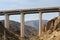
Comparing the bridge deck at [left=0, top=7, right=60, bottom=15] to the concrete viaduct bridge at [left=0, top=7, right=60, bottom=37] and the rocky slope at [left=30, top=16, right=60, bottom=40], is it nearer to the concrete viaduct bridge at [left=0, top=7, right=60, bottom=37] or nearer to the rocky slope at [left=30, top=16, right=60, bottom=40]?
the concrete viaduct bridge at [left=0, top=7, right=60, bottom=37]

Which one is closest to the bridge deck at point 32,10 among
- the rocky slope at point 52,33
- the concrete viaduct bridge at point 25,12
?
the concrete viaduct bridge at point 25,12

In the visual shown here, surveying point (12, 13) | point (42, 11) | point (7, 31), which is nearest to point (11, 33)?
point (7, 31)

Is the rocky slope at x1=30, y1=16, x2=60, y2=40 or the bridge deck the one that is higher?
the bridge deck

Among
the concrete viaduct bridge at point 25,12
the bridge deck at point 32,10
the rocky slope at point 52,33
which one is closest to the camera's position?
the rocky slope at point 52,33

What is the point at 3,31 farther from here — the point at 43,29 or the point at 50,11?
the point at 50,11

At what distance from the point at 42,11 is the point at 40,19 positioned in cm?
313


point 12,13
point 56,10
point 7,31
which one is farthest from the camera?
point 7,31

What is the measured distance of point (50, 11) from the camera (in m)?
89.2

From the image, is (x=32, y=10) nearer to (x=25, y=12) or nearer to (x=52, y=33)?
(x=25, y=12)

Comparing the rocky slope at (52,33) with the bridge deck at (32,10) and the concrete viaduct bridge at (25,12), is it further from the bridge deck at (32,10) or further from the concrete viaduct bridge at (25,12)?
the concrete viaduct bridge at (25,12)

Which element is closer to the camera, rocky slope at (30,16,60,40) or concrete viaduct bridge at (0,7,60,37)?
rocky slope at (30,16,60,40)

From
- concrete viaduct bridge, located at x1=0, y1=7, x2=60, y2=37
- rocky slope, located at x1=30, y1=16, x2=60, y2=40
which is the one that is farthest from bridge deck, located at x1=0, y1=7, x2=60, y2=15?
rocky slope, located at x1=30, y1=16, x2=60, y2=40

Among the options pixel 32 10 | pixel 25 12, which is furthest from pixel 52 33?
pixel 25 12

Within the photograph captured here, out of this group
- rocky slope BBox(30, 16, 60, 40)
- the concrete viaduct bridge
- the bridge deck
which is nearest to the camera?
rocky slope BBox(30, 16, 60, 40)
